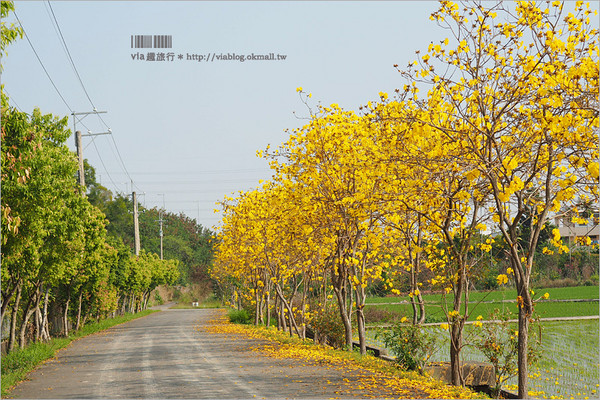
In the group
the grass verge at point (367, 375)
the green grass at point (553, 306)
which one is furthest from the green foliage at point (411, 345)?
the green grass at point (553, 306)

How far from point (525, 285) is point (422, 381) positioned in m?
2.84

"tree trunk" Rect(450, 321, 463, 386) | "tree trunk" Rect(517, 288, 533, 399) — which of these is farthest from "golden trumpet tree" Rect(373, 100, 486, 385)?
"tree trunk" Rect(517, 288, 533, 399)

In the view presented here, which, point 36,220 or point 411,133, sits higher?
point 411,133

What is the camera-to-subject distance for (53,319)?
24359 millimetres

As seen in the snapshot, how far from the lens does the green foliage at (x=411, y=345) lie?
11094 millimetres

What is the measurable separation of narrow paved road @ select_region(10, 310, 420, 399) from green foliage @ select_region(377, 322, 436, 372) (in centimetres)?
113

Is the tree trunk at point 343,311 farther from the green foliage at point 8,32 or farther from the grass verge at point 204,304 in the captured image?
the grass verge at point 204,304

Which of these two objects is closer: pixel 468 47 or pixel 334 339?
pixel 468 47

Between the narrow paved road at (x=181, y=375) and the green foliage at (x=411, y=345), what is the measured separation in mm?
1132

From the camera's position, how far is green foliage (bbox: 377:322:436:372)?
437 inches

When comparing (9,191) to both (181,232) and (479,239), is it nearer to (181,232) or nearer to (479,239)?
(479,239)

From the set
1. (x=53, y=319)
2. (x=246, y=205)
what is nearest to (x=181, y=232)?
(x=53, y=319)

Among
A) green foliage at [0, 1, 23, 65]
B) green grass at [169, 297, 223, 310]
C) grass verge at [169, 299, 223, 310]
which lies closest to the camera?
green foliage at [0, 1, 23, 65]

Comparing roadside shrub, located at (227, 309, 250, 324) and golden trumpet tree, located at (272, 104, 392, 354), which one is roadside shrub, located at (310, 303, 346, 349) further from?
roadside shrub, located at (227, 309, 250, 324)
